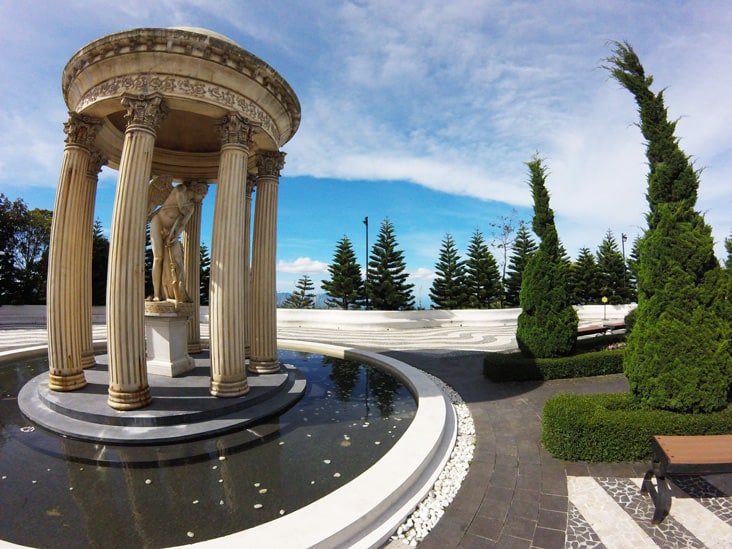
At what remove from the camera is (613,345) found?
9.32m

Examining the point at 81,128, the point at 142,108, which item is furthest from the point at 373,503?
the point at 81,128

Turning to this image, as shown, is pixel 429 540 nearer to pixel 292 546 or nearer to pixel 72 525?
pixel 292 546

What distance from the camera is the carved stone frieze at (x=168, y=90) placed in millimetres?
4953

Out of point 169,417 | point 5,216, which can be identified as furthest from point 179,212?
point 5,216

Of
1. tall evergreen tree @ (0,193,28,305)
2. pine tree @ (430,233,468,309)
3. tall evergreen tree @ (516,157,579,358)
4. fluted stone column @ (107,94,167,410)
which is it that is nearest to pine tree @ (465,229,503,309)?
pine tree @ (430,233,468,309)

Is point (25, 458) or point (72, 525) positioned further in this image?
point (25, 458)

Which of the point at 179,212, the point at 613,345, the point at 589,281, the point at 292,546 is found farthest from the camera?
the point at 589,281

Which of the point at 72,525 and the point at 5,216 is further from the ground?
the point at 5,216

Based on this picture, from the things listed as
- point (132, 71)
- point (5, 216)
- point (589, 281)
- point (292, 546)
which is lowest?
point (292, 546)

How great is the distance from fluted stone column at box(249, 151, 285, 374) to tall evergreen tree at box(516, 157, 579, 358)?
5.99 meters

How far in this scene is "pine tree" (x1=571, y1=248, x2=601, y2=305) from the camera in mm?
32938

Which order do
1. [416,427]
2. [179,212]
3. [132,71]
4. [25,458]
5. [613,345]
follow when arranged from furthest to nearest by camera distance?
[613,345], [179,212], [132,71], [416,427], [25,458]

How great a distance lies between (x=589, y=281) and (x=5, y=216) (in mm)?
49263

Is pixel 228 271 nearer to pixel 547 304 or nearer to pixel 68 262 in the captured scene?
pixel 68 262
